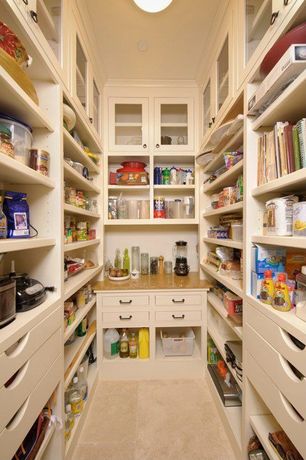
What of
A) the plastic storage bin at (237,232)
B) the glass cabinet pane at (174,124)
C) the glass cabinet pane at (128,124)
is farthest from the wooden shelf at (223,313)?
the glass cabinet pane at (128,124)

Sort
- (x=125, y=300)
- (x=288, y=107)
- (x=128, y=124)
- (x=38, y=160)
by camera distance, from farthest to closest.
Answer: (x=128, y=124)
(x=125, y=300)
(x=38, y=160)
(x=288, y=107)

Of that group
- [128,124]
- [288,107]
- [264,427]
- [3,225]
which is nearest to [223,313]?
[264,427]

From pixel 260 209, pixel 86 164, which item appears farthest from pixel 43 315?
pixel 86 164

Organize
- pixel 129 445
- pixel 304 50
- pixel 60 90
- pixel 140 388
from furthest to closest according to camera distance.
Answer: pixel 140 388 < pixel 129 445 < pixel 60 90 < pixel 304 50

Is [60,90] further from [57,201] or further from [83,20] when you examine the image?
[83,20]

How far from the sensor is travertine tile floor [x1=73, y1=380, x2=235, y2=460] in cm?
116

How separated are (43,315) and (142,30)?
6.15 feet

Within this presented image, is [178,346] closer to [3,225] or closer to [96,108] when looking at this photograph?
[3,225]

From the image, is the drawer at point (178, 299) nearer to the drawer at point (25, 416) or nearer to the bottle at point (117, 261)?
the bottle at point (117, 261)

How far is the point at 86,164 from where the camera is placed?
5.55 ft

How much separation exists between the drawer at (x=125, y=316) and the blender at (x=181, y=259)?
0.56 meters

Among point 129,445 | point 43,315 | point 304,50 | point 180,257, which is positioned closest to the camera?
point 304,50

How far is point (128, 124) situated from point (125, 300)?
1.64m

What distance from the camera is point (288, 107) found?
0.82m
